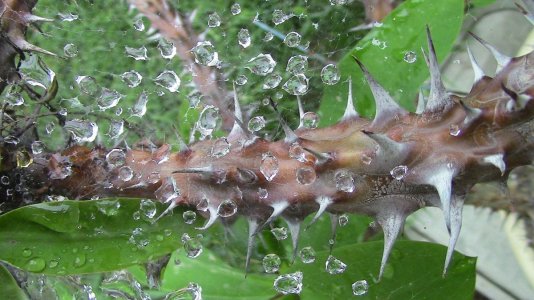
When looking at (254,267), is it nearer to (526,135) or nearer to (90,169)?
(90,169)

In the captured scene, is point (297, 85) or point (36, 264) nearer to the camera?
point (36, 264)

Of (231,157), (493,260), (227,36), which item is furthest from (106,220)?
(493,260)

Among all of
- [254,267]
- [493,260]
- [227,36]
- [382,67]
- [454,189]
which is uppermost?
[454,189]

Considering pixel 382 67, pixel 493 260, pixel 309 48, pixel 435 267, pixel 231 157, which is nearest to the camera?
pixel 231 157

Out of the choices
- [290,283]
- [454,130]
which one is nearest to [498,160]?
[454,130]

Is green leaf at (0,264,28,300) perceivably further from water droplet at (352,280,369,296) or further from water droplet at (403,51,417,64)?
water droplet at (403,51,417,64)

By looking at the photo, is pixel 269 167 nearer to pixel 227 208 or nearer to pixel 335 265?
pixel 227 208

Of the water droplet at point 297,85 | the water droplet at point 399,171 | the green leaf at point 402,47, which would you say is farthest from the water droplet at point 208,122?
the water droplet at point 399,171

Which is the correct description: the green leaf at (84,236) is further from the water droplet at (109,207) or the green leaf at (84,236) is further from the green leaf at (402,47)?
the green leaf at (402,47)
